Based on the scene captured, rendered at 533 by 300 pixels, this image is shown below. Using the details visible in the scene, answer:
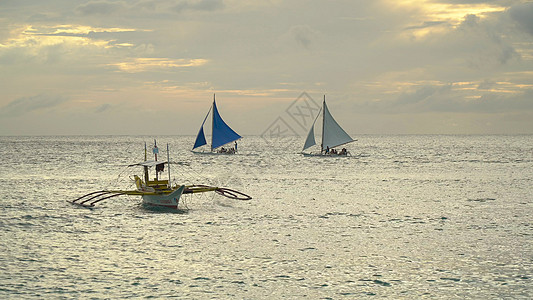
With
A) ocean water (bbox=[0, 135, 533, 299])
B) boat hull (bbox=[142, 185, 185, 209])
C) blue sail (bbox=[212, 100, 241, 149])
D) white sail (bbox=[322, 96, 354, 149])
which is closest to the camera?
ocean water (bbox=[0, 135, 533, 299])

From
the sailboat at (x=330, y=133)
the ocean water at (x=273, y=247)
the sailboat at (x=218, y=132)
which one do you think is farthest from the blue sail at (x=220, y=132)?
the ocean water at (x=273, y=247)

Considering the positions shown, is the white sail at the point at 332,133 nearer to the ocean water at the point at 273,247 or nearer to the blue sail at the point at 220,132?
the blue sail at the point at 220,132

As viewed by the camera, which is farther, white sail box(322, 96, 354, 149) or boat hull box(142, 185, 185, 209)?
white sail box(322, 96, 354, 149)

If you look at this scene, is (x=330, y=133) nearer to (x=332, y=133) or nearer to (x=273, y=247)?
(x=332, y=133)

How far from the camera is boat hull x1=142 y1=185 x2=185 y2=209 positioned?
30.6m

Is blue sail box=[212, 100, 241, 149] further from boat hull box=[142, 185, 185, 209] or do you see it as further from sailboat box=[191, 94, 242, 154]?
boat hull box=[142, 185, 185, 209]

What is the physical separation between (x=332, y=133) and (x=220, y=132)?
62.0ft

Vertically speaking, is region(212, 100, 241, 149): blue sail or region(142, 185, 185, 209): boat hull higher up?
region(212, 100, 241, 149): blue sail

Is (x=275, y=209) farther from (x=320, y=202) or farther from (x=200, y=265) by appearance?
(x=200, y=265)

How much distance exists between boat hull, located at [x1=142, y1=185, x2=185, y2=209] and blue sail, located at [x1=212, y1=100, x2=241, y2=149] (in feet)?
180

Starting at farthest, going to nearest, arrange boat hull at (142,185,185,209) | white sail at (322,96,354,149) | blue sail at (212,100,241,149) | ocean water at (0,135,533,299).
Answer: blue sail at (212,100,241,149)
white sail at (322,96,354,149)
boat hull at (142,185,185,209)
ocean water at (0,135,533,299)

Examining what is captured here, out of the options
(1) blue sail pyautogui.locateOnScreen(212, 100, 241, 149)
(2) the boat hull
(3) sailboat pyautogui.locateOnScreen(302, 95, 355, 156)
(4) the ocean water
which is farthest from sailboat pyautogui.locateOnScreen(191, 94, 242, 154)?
(2) the boat hull

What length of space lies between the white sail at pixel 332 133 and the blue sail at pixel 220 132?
52.5ft

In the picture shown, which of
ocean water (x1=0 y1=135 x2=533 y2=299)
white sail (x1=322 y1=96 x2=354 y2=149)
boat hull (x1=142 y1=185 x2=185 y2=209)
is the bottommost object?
ocean water (x1=0 y1=135 x2=533 y2=299)
